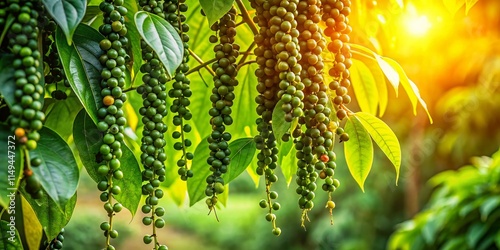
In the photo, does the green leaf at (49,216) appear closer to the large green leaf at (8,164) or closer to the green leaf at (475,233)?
the large green leaf at (8,164)

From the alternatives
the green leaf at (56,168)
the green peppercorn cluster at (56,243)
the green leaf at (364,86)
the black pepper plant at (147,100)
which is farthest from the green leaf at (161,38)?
the green leaf at (364,86)

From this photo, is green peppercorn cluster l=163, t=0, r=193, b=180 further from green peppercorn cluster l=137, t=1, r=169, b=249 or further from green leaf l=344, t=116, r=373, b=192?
green leaf l=344, t=116, r=373, b=192

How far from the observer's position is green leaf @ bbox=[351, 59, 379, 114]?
2.66 feet

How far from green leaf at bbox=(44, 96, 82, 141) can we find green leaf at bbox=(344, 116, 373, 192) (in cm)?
32

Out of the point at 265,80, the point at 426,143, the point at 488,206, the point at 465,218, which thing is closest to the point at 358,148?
the point at 265,80

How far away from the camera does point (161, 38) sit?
1.69 feet

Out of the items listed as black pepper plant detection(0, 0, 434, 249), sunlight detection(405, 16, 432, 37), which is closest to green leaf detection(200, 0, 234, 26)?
black pepper plant detection(0, 0, 434, 249)

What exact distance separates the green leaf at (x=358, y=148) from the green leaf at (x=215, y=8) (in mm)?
178

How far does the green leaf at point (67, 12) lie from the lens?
1.46 ft

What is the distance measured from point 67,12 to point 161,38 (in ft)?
0.28

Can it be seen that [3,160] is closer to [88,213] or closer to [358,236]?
[358,236]

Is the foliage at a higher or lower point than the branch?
lower

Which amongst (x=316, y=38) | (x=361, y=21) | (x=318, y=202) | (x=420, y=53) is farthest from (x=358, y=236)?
(x=316, y=38)

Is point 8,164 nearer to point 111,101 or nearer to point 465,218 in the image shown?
point 111,101
